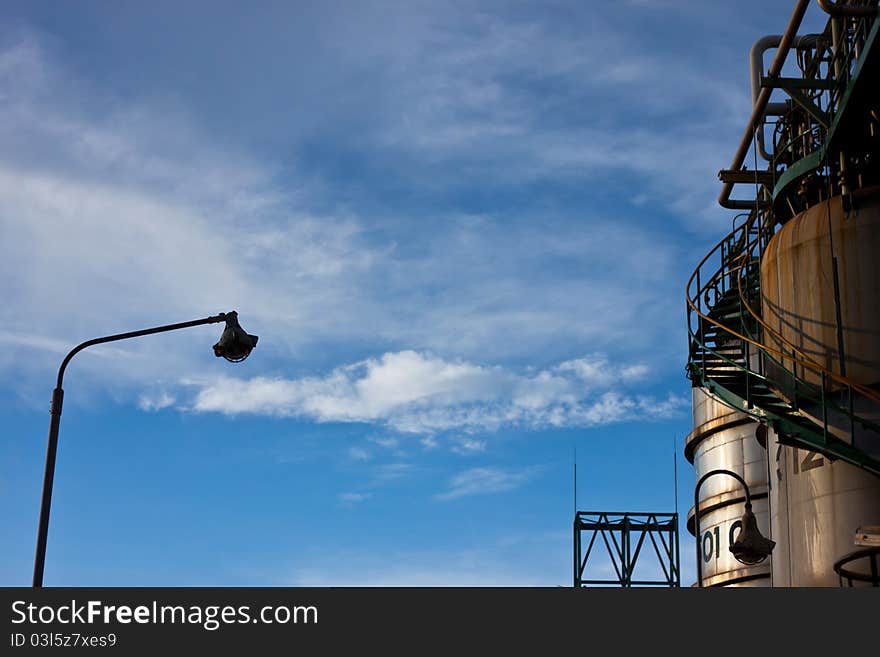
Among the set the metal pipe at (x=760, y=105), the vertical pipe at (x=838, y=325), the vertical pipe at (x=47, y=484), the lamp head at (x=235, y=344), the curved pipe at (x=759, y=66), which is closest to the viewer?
the vertical pipe at (x=47, y=484)

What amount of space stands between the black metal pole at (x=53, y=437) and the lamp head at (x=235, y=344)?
1.45ft

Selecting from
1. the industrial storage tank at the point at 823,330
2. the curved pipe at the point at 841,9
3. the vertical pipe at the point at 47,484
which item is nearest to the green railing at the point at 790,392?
the industrial storage tank at the point at 823,330

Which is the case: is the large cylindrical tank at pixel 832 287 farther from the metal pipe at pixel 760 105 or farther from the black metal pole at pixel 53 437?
the black metal pole at pixel 53 437

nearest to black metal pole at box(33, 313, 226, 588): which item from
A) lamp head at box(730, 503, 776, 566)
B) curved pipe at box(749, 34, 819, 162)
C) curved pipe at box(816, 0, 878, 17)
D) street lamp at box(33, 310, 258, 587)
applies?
street lamp at box(33, 310, 258, 587)

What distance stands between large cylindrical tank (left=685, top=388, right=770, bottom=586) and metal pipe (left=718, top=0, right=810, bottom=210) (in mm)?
5632

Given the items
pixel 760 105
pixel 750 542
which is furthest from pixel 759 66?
pixel 750 542

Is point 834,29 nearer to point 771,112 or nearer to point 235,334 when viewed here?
point 771,112

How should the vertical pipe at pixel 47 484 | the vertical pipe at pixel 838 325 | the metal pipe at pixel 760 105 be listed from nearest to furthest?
1. the vertical pipe at pixel 47 484
2. the vertical pipe at pixel 838 325
3. the metal pipe at pixel 760 105

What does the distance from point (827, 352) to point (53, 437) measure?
1465 cm

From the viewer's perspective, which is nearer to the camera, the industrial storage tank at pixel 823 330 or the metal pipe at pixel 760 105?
the industrial storage tank at pixel 823 330

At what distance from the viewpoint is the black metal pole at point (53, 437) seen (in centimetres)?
1730

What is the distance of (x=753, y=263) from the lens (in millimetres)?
32469
